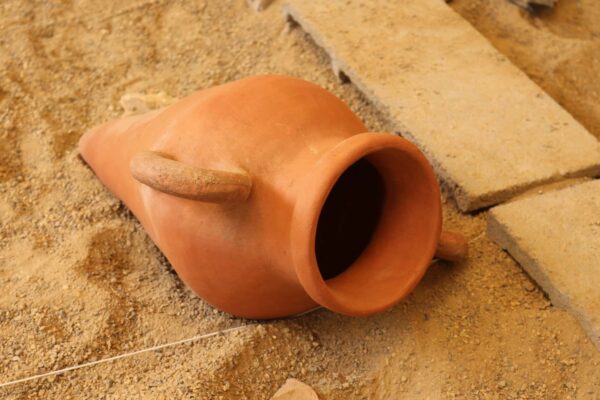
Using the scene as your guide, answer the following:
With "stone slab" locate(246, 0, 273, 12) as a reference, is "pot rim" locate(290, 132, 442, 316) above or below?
above

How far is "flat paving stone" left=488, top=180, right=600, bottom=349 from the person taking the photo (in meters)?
1.65

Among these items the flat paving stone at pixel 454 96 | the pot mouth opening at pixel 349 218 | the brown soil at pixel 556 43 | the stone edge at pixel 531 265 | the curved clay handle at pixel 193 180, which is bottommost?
the brown soil at pixel 556 43

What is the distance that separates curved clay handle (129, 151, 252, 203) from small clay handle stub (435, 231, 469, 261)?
542 mm

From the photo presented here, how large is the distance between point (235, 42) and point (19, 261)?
1.14m

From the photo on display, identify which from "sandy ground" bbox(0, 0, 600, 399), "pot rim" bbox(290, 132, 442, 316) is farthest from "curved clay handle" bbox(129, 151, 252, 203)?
"sandy ground" bbox(0, 0, 600, 399)

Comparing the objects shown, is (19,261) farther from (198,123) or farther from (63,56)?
(63,56)

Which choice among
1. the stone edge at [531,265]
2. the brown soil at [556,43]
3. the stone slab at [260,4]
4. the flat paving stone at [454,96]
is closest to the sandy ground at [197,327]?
the stone edge at [531,265]

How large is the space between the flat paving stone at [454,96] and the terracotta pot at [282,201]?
1.21ft

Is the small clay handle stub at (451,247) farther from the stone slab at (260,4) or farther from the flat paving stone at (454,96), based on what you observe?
the stone slab at (260,4)

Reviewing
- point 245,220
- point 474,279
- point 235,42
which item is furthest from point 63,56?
point 474,279

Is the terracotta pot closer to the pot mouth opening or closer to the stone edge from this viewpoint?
the pot mouth opening

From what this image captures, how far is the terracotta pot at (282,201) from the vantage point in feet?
4.34

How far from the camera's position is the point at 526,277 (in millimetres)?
1767

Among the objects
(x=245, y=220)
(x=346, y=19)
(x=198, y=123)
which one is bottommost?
(x=346, y=19)
